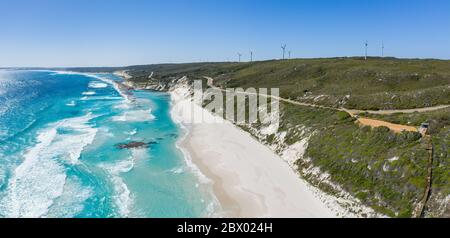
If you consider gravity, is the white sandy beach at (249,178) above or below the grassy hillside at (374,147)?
below

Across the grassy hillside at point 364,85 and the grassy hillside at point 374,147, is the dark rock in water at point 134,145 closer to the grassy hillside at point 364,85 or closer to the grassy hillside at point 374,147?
the grassy hillside at point 374,147

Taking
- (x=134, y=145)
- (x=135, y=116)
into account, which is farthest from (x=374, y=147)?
(x=135, y=116)

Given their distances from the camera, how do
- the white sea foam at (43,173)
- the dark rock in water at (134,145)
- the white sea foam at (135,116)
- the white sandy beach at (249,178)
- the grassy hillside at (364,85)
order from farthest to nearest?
1. the white sea foam at (135,116)
2. the grassy hillside at (364,85)
3. the dark rock in water at (134,145)
4. the white sea foam at (43,173)
5. the white sandy beach at (249,178)

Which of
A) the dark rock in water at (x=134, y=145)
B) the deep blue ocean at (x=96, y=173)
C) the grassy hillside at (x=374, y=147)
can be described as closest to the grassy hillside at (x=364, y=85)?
the grassy hillside at (x=374, y=147)

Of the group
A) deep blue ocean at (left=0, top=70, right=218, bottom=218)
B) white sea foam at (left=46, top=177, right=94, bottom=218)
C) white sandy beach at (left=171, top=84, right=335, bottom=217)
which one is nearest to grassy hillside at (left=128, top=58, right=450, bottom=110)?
white sandy beach at (left=171, top=84, right=335, bottom=217)
